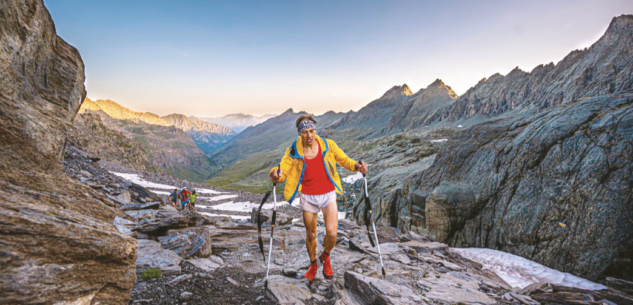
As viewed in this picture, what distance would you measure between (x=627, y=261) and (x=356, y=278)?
11414 mm

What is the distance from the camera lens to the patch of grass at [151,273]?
702 centimetres

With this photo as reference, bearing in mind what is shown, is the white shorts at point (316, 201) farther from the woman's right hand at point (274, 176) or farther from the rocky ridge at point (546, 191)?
the rocky ridge at point (546, 191)

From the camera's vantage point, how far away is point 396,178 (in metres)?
29.4

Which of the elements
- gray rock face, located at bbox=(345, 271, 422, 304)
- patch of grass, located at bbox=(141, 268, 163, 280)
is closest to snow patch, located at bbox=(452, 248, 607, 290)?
gray rock face, located at bbox=(345, 271, 422, 304)

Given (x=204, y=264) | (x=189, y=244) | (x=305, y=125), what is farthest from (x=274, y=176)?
(x=189, y=244)

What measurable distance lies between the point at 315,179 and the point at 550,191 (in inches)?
505

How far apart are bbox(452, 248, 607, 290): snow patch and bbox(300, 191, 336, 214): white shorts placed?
9.31 m

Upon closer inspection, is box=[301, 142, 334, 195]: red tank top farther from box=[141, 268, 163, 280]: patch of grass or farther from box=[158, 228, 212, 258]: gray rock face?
box=[158, 228, 212, 258]: gray rock face

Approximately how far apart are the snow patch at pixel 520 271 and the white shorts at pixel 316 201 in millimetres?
9311

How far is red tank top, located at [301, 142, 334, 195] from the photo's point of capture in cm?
756

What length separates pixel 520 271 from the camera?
1170 cm

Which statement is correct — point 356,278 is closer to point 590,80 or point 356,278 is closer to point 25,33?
point 25,33

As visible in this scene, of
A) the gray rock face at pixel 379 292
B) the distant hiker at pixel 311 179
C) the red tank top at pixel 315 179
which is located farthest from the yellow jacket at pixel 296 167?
the gray rock face at pixel 379 292

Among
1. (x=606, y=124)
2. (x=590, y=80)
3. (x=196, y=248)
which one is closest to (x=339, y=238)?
(x=196, y=248)
